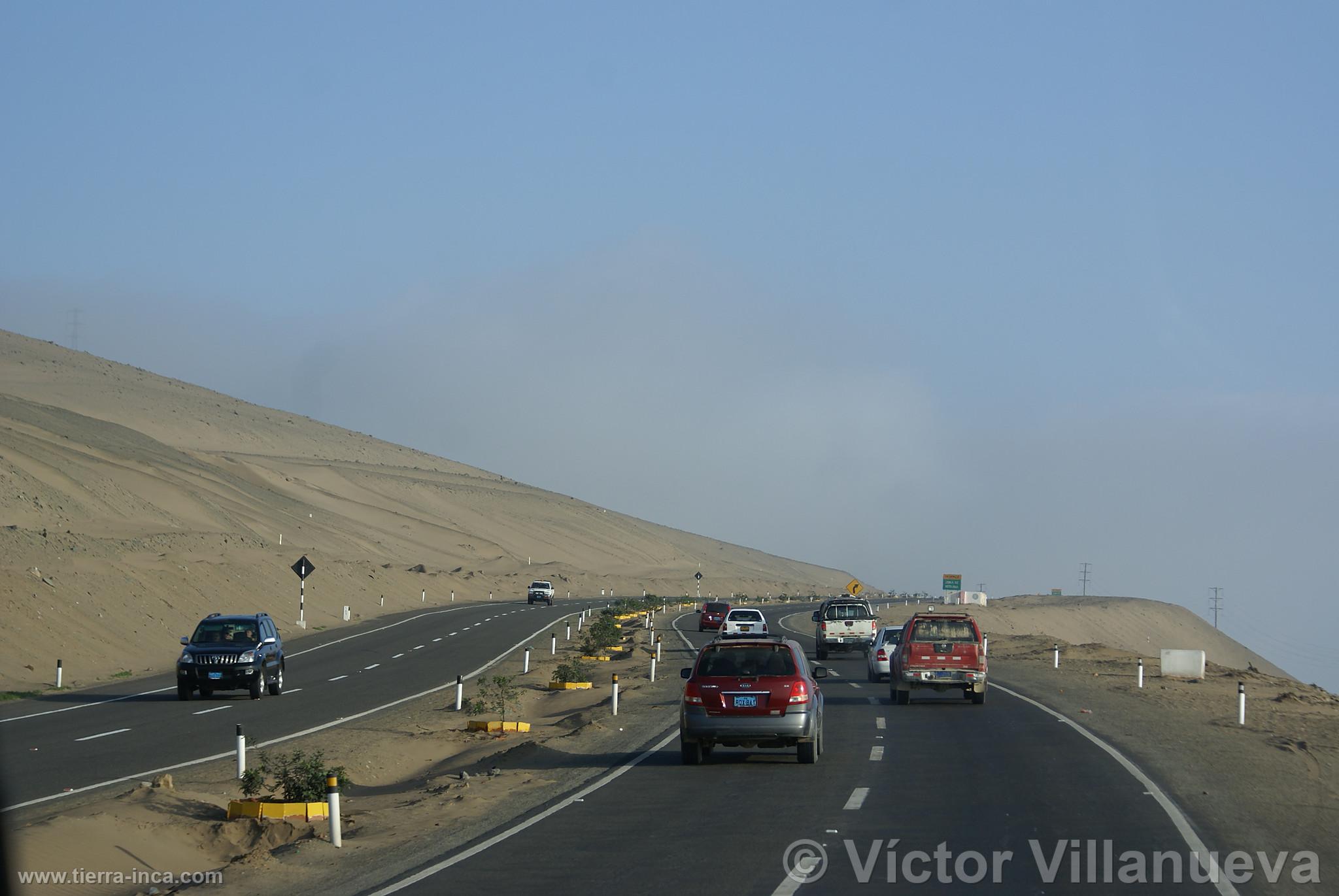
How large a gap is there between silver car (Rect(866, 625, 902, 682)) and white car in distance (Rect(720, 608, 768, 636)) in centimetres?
1334

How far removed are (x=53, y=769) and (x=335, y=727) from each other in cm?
695

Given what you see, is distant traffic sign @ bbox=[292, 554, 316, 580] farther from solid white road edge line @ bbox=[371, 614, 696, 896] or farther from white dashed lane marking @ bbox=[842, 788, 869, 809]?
white dashed lane marking @ bbox=[842, 788, 869, 809]

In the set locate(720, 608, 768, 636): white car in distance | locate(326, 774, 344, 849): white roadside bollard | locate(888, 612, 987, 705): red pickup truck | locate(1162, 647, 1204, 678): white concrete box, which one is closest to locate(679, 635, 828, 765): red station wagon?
locate(326, 774, 344, 849): white roadside bollard

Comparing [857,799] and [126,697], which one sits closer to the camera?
[857,799]

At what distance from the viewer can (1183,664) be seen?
145ft

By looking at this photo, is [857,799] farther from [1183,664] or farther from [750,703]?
[1183,664]

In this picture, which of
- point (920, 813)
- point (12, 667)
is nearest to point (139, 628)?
point (12, 667)

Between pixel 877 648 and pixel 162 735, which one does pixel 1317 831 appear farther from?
pixel 877 648

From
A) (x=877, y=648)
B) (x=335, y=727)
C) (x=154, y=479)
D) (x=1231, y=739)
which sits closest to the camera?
(x=1231, y=739)

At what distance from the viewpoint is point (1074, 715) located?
90.8 feet

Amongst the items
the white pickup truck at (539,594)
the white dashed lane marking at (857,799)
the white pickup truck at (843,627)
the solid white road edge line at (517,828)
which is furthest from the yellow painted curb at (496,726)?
the white pickup truck at (539,594)

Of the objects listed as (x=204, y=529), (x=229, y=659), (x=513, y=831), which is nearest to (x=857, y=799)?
(x=513, y=831)

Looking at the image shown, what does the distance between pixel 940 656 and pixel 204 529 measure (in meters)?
71.2

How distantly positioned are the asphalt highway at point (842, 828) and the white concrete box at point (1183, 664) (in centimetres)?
2365
